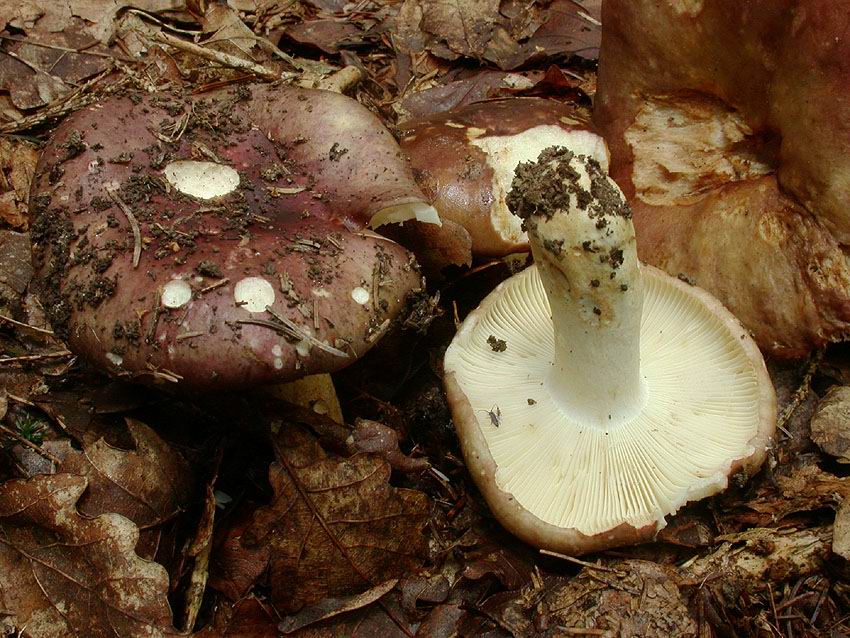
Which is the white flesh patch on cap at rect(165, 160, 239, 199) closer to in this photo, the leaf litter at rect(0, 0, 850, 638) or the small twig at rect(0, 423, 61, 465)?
the leaf litter at rect(0, 0, 850, 638)

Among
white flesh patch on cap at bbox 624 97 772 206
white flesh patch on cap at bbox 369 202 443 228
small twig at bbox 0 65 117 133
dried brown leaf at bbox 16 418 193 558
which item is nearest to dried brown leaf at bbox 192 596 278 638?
dried brown leaf at bbox 16 418 193 558

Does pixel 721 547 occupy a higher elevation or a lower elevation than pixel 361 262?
lower

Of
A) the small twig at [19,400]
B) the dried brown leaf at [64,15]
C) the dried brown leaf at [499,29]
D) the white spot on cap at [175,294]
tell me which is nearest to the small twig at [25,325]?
the small twig at [19,400]

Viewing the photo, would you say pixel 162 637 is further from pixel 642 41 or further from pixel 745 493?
pixel 642 41

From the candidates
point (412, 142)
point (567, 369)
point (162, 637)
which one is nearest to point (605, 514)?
point (567, 369)

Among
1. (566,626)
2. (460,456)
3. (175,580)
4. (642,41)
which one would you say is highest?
(642,41)

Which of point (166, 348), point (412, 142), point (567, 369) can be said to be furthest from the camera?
point (412, 142)
